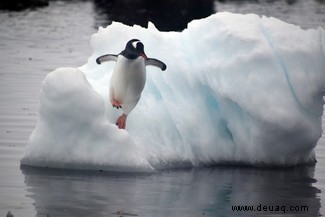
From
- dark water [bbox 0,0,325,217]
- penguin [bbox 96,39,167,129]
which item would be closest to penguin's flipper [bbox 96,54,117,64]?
penguin [bbox 96,39,167,129]

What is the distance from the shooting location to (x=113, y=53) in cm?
1642

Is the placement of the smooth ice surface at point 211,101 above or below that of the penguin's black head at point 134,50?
below

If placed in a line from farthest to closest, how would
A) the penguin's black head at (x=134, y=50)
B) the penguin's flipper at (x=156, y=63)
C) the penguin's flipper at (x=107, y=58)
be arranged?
the penguin's flipper at (x=107, y=58)
the penguin's flipper at (x=156, y=63)
the penguin's black head at (x=134, y=50)

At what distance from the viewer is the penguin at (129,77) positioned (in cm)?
1516

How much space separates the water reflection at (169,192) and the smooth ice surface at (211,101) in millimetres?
315

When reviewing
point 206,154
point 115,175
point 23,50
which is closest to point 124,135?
point 115,175

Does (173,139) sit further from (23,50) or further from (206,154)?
(23,50)

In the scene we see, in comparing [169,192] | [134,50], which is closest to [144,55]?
[134,50]

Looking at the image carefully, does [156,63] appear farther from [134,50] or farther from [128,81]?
[128,81]

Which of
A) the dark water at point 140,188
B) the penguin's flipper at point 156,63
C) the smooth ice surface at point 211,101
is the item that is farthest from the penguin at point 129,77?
the dark water at point 140,188

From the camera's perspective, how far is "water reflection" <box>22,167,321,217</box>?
12.7 m

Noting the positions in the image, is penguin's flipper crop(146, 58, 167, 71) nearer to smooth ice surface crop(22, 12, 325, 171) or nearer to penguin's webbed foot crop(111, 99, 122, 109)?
smooth ice surface crop(22, 12, 325, 171)

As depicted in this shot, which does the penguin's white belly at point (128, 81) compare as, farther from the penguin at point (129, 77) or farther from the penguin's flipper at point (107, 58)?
the penguin's flipper at point (107, 58)

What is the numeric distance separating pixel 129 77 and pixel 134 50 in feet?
1.24
